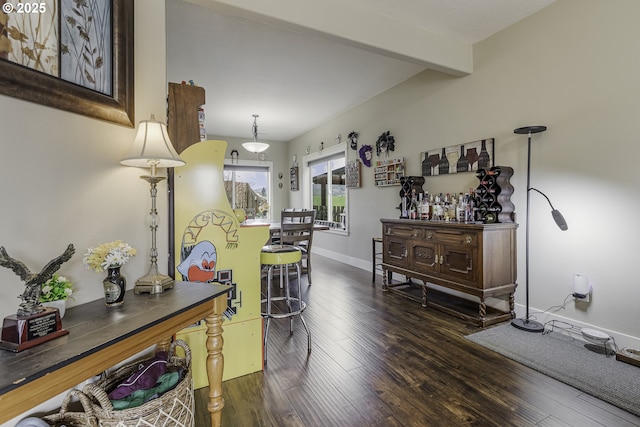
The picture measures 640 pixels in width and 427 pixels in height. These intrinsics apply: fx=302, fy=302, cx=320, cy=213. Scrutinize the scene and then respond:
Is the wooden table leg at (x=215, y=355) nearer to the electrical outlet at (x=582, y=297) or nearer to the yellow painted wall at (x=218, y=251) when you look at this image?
the yellow painted wall at (x=218, y=251)

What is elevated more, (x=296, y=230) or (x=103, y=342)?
(x=296, y=230)

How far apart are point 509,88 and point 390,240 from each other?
1970 millimetres

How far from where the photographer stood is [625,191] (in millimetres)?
2182

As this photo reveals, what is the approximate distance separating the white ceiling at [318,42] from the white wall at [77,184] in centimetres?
91

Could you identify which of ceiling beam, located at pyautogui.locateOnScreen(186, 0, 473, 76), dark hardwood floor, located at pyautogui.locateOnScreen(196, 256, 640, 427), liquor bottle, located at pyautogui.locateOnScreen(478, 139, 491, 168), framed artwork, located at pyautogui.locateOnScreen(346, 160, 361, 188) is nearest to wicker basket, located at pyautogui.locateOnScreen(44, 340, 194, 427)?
dark hardwood floor, located at pyautogui.locateOnScreen(196, 256, 640, 427)

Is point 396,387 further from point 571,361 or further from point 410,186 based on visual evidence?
point 410,186

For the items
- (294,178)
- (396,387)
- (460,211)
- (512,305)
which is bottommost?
(396,387)

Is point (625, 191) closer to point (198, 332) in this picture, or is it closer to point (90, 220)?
point (198, 332)

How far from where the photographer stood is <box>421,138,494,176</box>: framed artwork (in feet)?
10.1

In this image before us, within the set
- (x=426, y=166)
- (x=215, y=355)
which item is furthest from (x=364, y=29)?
(x=215, y=355)

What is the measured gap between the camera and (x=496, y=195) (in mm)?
2795

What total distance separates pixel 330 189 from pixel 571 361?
4617 mm

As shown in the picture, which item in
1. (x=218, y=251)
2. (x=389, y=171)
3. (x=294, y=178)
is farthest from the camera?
(x=294, y=178)

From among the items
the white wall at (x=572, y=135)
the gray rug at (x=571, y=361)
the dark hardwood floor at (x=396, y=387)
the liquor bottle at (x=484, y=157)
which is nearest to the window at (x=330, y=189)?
the white wall at (x=572, y=135)
